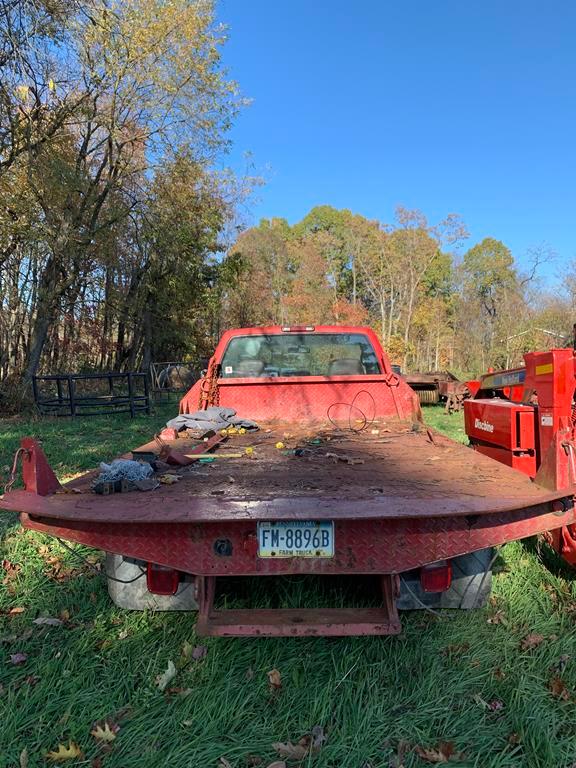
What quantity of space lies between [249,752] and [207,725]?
0.23 metres

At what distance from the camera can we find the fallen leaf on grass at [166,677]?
7.92ft

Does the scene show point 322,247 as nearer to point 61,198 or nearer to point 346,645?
point 61,198

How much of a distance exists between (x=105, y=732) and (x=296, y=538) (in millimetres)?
1155

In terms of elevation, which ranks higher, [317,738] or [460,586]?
[460,586]

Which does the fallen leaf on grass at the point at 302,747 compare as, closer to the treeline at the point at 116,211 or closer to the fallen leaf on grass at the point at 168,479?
the fallen leaf on grass at the point at 168,479

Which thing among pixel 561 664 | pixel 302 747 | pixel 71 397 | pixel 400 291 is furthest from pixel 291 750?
pixel 400 291

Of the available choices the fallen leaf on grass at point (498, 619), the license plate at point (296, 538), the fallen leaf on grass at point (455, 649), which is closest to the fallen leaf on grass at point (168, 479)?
the license plate at point (296, 538)

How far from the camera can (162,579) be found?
7.80 ft

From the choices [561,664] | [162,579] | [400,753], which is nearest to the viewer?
[400,753]

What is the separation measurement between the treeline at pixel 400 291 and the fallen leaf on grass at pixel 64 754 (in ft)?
91.5

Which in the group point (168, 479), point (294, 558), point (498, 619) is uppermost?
point (168, 479)

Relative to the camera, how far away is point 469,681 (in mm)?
2363

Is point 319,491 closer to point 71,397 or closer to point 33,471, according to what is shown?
point 33,471

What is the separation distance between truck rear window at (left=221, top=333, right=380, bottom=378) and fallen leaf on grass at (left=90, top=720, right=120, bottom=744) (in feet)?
10.8
